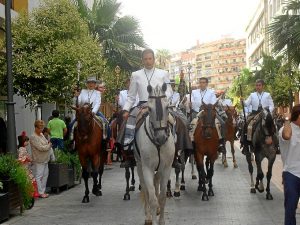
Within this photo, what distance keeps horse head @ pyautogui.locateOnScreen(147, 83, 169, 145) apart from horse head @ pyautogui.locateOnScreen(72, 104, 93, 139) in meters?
4.28

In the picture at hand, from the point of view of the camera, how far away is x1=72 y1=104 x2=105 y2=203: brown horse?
13.7m

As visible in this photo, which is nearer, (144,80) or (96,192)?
(144,80)

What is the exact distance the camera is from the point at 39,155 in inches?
572

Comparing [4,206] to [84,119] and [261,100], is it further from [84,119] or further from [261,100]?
[261,100]

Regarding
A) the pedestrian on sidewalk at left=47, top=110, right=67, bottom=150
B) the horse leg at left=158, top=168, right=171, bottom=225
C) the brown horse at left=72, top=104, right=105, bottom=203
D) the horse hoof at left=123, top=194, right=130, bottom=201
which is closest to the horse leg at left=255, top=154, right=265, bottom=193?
the horse hoof at left=123, top=194, right=130, bottom=201

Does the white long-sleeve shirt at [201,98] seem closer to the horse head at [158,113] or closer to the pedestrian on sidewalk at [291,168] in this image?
the horse head at [158,113]

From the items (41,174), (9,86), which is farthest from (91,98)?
(41,174)

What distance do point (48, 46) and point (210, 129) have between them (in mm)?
7747

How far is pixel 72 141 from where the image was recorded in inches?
574

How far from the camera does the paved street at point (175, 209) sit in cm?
1099

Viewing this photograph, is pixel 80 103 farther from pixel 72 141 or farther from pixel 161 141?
pixel 161 141

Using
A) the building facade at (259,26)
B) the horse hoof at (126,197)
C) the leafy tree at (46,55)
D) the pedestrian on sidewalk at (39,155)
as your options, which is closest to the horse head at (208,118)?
the horse hoof at (126,197)

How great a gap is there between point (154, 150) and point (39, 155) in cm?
540

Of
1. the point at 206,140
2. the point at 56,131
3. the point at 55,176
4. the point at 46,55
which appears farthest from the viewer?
the point at 46,55
